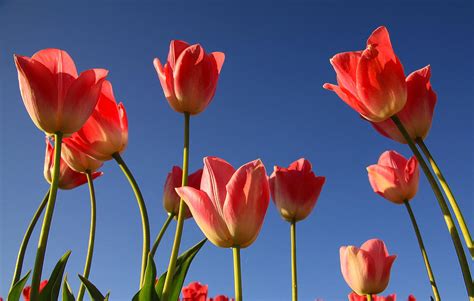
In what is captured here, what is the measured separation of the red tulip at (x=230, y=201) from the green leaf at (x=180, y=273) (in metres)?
0.33

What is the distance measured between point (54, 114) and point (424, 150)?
1382 mm

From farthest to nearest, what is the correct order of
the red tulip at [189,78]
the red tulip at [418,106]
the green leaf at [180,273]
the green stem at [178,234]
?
the red tulip at [189,78], the red tulip at [418,106], the green leaf at [180,273], the green stem at [178,234]

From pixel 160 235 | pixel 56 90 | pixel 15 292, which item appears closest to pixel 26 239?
pixel 15 292

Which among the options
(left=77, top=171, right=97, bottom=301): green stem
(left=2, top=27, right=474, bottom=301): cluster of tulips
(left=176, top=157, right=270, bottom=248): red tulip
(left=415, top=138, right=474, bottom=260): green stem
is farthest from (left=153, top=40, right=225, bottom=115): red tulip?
(left=415, top=138, right=474, bottom=260): green stem

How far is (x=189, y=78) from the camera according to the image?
2.07 meters

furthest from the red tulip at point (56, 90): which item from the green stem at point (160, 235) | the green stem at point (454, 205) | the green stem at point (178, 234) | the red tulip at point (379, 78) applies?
the green stem at point (454, 205)

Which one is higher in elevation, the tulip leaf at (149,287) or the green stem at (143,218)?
the green stem at (143,218)

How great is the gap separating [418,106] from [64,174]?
186cm

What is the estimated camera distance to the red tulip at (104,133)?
2.14 metres

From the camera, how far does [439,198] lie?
5.32 ft

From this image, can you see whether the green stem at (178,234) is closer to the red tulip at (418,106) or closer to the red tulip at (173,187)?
the red tulip at (173,187)

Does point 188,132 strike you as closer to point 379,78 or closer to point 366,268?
point 379,78

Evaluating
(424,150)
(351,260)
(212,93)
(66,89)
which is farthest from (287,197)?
(66,89)

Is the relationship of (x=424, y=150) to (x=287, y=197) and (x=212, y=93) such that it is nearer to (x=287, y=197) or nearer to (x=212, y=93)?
A: (x=212, y=93)
